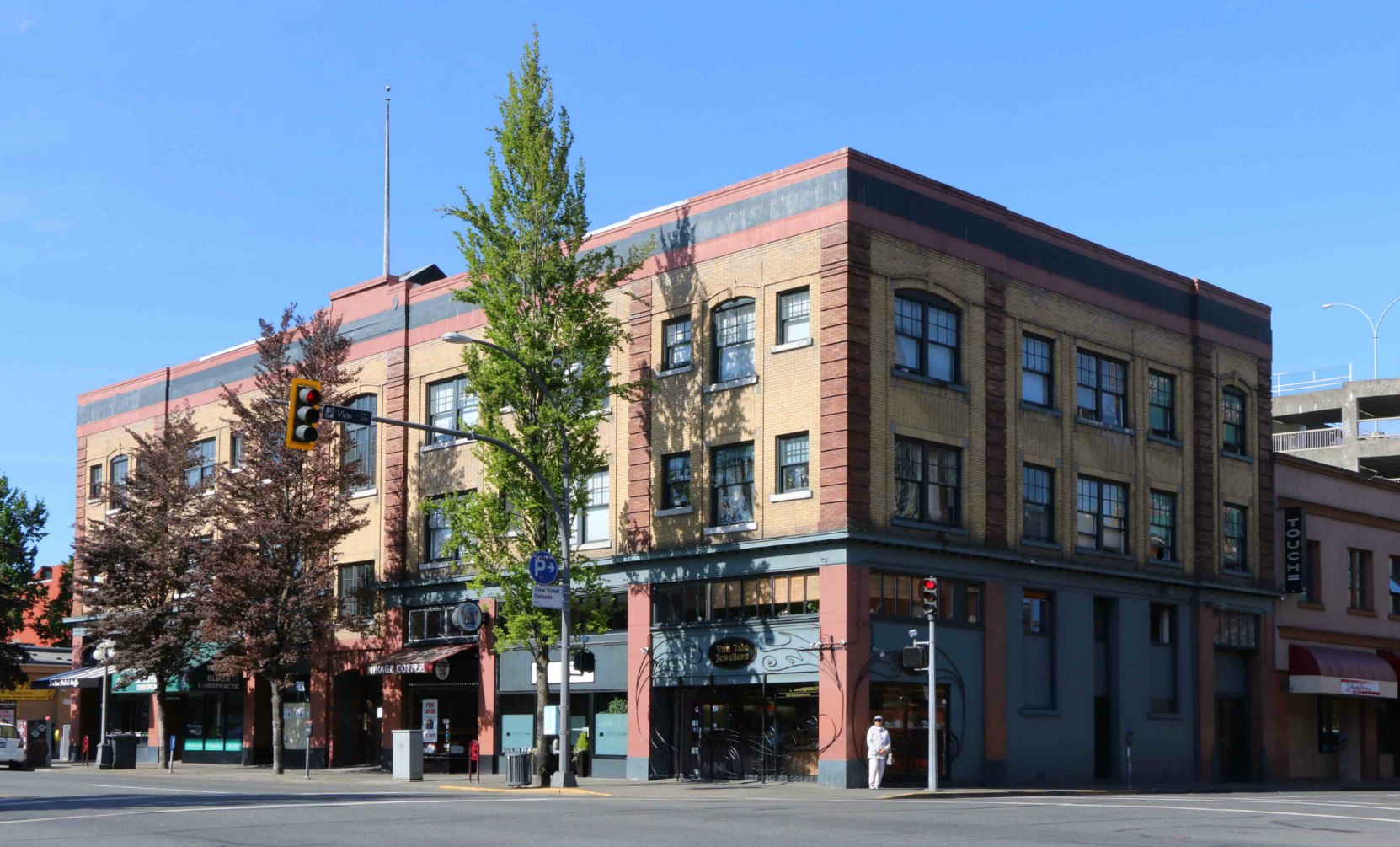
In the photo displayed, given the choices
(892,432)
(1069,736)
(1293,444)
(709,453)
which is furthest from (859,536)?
(1293,444)

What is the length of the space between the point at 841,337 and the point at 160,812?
17.8m

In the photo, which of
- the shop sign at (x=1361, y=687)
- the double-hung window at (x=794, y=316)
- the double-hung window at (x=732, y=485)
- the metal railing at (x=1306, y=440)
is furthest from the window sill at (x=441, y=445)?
the metal railing at (x=1306, y=440)

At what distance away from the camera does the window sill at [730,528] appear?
3681cm

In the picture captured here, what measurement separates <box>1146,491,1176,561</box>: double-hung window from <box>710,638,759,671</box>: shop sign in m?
13.3

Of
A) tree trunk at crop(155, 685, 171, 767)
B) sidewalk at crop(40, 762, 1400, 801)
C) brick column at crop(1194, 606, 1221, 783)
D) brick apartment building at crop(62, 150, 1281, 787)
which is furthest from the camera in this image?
tree trunk at crop(155, 685, 171, 767)

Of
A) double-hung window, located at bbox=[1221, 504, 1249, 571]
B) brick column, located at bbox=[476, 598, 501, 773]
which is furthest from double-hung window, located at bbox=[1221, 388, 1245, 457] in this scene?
brick column, located at bbox=[476, 598, 501, 773]

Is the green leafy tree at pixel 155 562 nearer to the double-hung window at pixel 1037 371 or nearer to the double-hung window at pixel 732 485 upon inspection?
the double-hung window at pixel 732 485

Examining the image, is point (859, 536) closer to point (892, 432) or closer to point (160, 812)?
point (892, 432)

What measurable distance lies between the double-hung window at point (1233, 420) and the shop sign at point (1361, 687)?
7649 millimetres

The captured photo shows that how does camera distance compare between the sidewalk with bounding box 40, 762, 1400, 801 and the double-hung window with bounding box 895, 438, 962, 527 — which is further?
the double-hung window with bounding box 895, 438, 962, 527

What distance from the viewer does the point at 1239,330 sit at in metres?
47.2

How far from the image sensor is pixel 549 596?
32469mm

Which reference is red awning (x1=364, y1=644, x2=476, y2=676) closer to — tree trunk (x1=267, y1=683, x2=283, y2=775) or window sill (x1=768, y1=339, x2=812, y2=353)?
tree trunk (x1=267, y1=683, x2=283, y2=775)

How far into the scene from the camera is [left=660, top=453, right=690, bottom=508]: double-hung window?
38.9m
